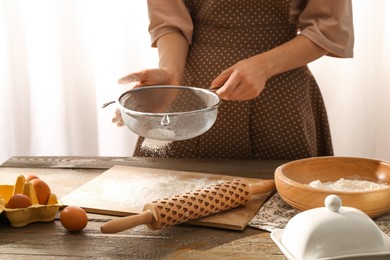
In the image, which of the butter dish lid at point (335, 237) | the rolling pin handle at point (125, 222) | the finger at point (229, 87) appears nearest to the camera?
the butter dish lid at point (335, 237)

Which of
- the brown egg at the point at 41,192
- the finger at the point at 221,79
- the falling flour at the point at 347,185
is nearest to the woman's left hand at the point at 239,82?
the finger at the point at 221,79

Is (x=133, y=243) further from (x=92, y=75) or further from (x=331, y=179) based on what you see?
(x=92, y=75)

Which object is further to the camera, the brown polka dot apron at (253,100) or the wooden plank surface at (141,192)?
the brown polka dot apron at (253,100)

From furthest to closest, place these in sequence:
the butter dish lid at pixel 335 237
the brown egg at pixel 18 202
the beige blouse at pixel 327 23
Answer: the beige blouse at pixel 327 23 < the brown egg at pixel 18 202 < the butter dish lid at pixel 335 237

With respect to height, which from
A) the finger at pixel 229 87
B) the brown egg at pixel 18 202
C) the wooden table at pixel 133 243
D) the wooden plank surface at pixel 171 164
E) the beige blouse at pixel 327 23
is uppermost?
the beige blouse at pixel 327 23

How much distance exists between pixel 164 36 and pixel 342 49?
1.47 ft

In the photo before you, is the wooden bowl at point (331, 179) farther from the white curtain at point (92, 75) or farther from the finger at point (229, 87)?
the white curtain at point (92, 75)

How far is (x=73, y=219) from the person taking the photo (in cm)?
110

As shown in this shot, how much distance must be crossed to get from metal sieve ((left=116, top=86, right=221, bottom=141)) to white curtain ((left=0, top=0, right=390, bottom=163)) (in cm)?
91

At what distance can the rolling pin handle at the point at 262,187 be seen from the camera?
1.24 metres

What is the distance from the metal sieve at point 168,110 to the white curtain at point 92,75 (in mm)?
911

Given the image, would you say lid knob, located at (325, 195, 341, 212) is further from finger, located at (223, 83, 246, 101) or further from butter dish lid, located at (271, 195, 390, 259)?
finger, located at (223, 83, 246, 101)

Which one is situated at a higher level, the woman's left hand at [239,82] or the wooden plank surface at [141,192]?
the woman's left hand at [239,82]

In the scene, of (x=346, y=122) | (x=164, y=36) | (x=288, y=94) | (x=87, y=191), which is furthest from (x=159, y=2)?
(x=346, y=122)
